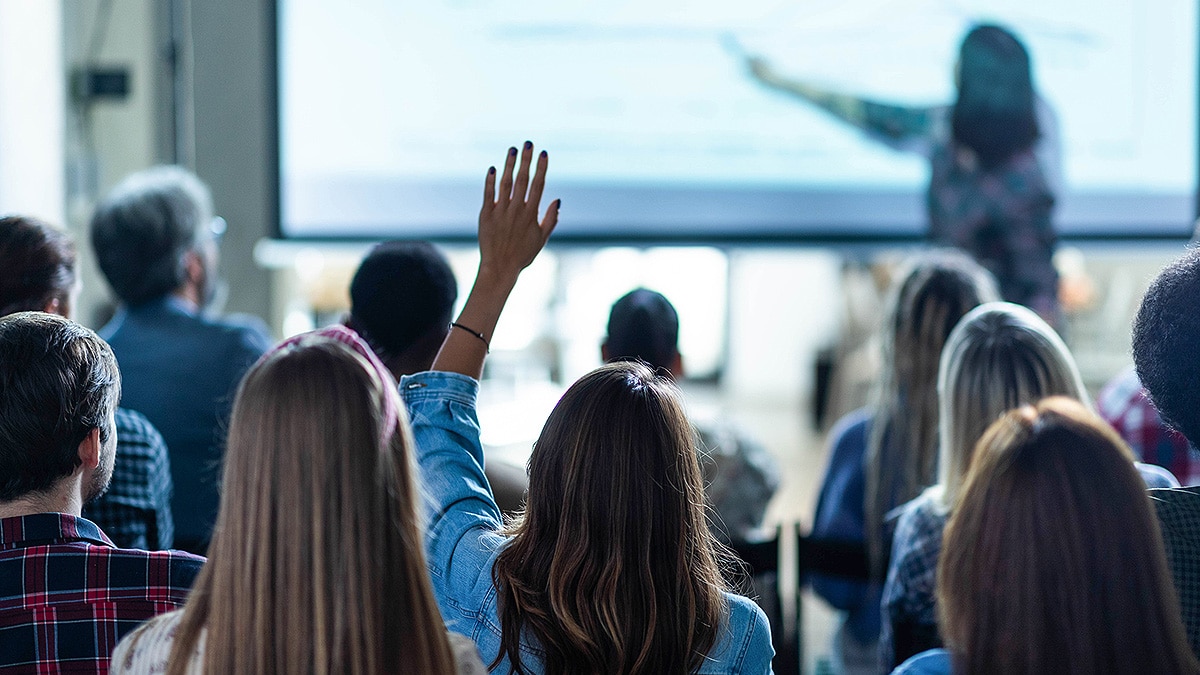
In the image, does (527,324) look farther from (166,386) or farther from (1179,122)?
(166,386)

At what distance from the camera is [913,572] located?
184cm

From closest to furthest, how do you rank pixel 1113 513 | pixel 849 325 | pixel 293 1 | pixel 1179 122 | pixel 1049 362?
pixel 1113 513, pixel 1049 362, pixel 293 1, pixel 1179 122, pixel 849 325

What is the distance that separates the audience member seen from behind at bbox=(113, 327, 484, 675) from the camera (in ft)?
3.13

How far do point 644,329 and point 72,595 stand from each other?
3.62 feet

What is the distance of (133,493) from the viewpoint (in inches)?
70.7

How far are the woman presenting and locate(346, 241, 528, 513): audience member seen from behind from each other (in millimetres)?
2196

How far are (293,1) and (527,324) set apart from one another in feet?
18.8

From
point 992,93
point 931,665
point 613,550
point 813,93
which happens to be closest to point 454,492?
point 613,550

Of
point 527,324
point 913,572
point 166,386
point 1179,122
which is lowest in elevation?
point 527,324

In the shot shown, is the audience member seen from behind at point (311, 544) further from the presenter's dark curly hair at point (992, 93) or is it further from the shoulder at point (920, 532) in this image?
the presenter's dark curly hair at point (992, 93)

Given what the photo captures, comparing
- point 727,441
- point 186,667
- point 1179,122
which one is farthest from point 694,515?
point 1179,122

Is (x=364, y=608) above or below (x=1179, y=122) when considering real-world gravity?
below

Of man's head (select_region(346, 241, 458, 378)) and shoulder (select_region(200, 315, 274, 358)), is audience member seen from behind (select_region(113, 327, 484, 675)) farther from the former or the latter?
shoulder (select_region(200, 315, 274, 358))

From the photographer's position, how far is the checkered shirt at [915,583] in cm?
182
